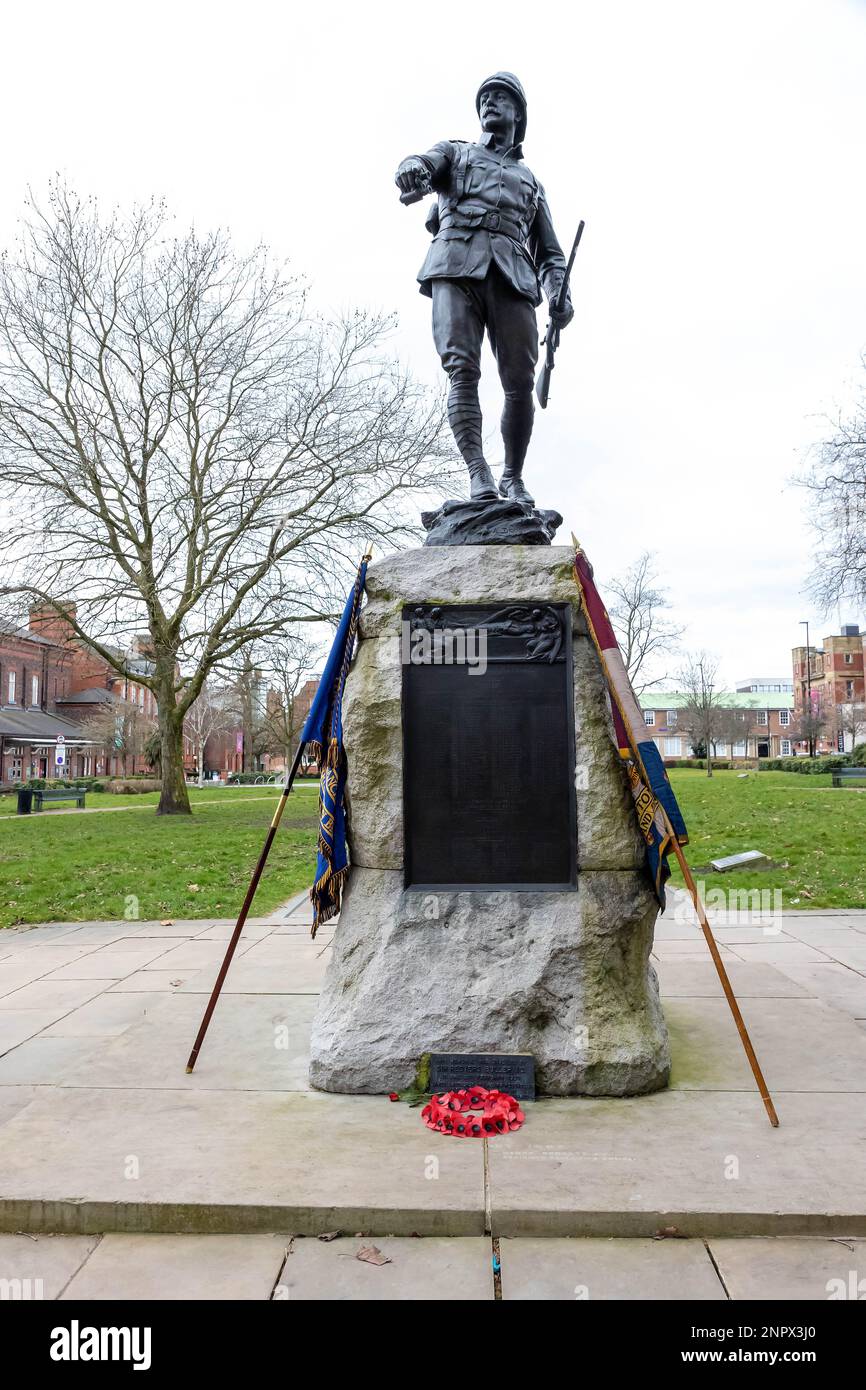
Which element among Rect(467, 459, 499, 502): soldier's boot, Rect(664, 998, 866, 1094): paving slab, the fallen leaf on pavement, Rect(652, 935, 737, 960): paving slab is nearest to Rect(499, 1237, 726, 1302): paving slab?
the fallen leaf on pavement

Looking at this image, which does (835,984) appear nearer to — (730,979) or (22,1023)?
(730,979)

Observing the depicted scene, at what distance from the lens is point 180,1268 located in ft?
8.98

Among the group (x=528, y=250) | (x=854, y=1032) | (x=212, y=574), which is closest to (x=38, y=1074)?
(x=854, y=1032)

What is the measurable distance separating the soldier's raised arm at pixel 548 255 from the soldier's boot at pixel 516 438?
23.3 inches

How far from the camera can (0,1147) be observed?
10.9ft

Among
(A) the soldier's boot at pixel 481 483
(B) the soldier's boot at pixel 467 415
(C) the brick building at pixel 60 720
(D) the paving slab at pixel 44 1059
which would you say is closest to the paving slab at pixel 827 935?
(A) the soldier's boot at pixel 481 483

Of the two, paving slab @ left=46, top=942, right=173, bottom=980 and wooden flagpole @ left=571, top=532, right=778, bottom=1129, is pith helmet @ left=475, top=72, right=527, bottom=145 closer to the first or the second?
wooden flagpole @ left=571, top=532, right=778, bottom=1129

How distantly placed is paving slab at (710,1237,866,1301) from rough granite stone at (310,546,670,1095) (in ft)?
3.56

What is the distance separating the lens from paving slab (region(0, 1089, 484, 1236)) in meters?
2.92

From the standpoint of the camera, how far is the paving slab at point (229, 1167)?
2.92 m

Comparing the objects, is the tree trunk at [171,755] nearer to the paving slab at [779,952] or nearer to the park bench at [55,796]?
the park bench at [55,796]

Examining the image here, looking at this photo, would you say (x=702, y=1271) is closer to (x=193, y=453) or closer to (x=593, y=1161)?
(x=593, y=1161)

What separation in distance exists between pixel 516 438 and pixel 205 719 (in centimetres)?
5802

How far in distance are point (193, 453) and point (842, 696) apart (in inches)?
2440
